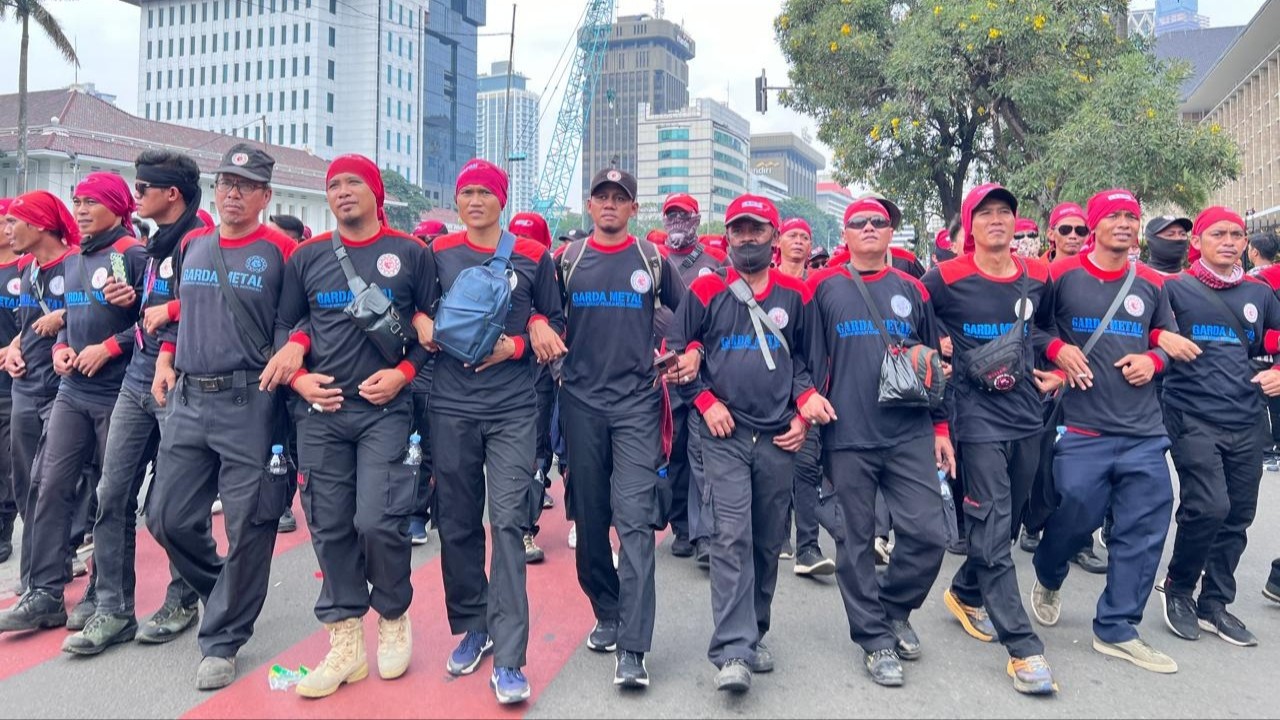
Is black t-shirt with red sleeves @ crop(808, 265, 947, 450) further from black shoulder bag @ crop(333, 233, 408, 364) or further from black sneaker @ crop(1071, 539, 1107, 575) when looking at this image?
black sneaker @ crop(1071, 539, 1107, 575)

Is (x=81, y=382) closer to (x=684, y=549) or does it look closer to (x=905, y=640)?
(x=684, y=549)

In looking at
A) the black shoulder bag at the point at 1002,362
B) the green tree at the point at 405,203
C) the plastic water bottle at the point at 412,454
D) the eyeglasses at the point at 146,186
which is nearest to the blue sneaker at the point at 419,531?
the plastic water bottle at the point at 412,454

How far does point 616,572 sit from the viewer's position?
15.1ft

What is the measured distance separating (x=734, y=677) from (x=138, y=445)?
3.18 meters

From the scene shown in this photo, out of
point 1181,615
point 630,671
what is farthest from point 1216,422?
point 630,671

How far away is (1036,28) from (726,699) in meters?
13.1

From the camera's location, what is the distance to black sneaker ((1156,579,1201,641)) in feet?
16.0

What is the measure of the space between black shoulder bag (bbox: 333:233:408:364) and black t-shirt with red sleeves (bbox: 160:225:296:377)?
39 centimetres

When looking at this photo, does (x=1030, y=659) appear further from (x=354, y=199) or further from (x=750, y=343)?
(x=354, y=199)

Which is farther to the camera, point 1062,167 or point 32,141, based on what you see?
point 32,141

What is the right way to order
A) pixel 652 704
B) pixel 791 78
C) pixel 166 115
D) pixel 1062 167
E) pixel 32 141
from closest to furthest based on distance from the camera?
1. pixel 652 704
2. pixel 1062 167
3. pixel 791 78
4. pixel 32 141
5. pixel 166 115

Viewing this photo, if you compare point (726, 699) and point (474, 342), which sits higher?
point (474, 342)

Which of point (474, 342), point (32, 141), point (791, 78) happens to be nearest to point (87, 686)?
point (474, 342)

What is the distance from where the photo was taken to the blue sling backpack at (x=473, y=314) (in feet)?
13.1
